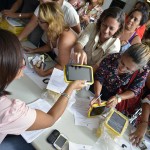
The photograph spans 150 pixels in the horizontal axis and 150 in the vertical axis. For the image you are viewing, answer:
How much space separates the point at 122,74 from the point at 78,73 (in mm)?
447

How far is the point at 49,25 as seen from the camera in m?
1.75

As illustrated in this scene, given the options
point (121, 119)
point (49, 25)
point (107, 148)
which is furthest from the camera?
point (49, 25)

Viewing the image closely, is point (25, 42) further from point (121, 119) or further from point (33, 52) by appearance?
point (121, 119)

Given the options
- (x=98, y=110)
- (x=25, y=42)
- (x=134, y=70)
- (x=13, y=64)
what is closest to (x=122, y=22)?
(x=134, y=70)

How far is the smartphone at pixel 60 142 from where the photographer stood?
1.24 m

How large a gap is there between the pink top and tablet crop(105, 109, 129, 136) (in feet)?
1.84

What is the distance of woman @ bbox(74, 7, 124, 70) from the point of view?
5.95 feet

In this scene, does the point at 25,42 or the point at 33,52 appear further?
the point at 25,42

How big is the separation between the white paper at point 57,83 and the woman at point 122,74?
241mm

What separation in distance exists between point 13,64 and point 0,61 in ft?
0.20

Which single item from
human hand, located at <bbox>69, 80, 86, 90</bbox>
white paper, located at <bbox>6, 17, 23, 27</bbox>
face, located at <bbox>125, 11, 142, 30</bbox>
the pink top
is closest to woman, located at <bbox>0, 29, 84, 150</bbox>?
the pink top

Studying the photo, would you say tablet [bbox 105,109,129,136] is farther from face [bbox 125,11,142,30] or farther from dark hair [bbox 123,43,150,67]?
face [bbox 125,11,142,30]

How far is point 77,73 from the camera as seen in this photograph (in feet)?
4.58

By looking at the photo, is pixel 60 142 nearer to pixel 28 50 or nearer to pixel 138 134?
pixel 138 134
